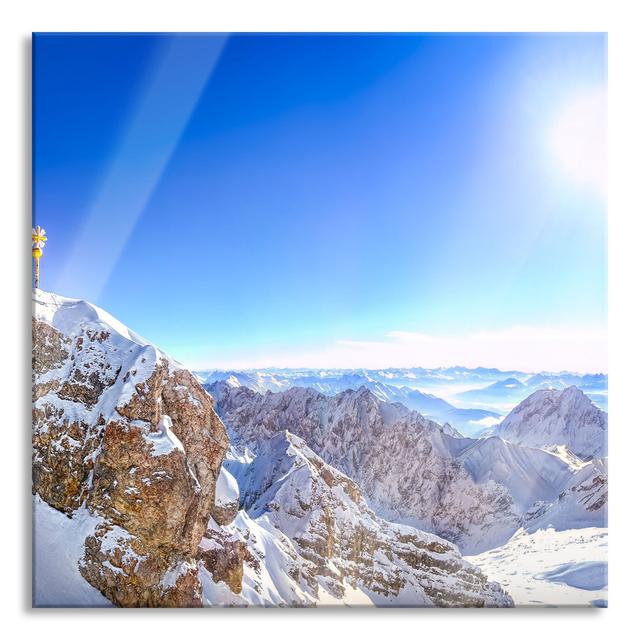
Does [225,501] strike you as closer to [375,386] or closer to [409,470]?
[375,386]

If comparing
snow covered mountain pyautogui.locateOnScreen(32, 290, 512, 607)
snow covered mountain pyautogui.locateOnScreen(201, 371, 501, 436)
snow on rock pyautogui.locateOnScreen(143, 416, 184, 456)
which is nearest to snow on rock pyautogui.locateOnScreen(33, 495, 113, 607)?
snow covered mountain pyautogui.locateOnScreen(32, 290, 512, 607)

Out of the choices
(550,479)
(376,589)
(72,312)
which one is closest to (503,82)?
(72,312)

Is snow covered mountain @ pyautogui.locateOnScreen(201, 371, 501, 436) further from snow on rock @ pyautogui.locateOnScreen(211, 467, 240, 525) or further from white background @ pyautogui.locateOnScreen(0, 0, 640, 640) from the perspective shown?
white background @ pyautogui.locateOnScreen(0, 0, 640, 640)

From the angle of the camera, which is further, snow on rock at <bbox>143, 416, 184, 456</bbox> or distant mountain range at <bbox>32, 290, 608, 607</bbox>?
snow on rock at <bbox>143, 416, 184, 456</bbox>

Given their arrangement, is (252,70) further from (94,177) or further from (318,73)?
(94,177)
